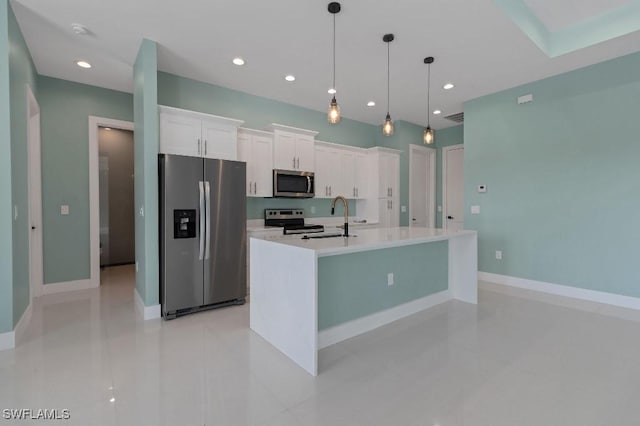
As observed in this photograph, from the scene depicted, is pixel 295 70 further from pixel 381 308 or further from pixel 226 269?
pixel 381 308

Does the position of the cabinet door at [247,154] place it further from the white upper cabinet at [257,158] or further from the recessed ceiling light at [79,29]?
the recessed ceiling light at [79,29]

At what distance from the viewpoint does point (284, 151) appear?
4625 mm

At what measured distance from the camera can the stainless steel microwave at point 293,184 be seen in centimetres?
452

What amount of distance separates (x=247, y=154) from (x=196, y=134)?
796 mm

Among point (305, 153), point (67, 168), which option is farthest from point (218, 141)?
point (67, 168)

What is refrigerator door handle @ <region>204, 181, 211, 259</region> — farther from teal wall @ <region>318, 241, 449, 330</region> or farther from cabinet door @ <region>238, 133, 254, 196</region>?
teal wall @ <region>318, 241, 449, 330</region>

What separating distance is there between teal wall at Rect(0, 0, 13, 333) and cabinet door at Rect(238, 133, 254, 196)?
2277 millimetres

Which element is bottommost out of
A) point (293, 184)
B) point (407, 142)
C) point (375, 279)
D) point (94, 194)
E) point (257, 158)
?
point (375, 279)

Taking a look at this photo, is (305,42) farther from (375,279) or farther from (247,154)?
(375,279)

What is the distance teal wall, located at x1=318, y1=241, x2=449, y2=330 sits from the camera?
8.43 ft

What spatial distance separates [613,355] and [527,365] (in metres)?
0.81

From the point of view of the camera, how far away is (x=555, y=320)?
306 centimetres

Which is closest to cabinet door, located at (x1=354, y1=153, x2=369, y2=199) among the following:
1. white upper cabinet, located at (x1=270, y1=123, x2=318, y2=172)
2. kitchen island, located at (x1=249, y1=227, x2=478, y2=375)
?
white upper cabinet, located at (x1=270, y1=123, x2=318, y2=172)

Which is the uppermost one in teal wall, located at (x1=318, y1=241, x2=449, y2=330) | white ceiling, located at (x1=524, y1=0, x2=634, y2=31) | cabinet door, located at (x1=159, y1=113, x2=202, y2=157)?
white ceiling, located at (x1=524, y1=0, x2=634, y2=31)
